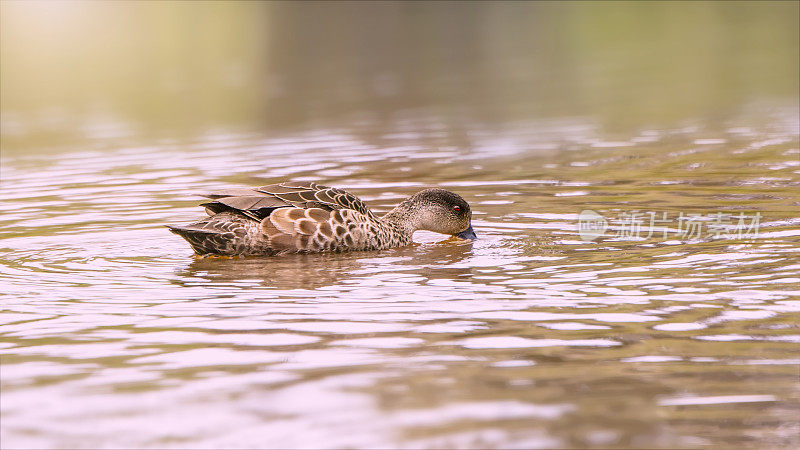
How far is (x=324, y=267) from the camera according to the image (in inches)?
372

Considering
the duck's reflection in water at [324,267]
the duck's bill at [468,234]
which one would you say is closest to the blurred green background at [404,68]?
the duck's bill at [468,234]

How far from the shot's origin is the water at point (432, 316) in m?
5.44

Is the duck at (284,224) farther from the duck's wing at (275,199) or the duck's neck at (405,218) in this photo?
the duck's neck at (405,218)

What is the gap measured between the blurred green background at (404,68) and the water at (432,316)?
6301mm

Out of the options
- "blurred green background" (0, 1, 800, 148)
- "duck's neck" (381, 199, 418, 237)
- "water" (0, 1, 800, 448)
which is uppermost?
"blurred green background" (0, 1, 800, 148)

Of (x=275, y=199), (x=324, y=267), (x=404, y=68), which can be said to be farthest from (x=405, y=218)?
(x=404, y=68)

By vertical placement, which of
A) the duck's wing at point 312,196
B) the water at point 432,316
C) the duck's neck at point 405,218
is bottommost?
the water at point 432,316

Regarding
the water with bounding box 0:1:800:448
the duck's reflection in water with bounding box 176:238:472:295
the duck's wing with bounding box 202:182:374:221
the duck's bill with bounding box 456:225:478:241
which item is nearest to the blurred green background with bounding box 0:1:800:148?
the water with bounding box 0:1:800:448

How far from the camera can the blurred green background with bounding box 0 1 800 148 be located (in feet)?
72.2

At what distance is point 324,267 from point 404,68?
74.5ft

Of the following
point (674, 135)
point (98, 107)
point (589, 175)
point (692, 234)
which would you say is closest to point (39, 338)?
point (692, 234)

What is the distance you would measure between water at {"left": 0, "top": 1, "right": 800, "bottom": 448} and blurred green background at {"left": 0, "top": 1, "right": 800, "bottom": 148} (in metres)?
6.30

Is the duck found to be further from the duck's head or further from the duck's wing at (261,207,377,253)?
the duck's head

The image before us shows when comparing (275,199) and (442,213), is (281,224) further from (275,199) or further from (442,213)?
(442,213)
